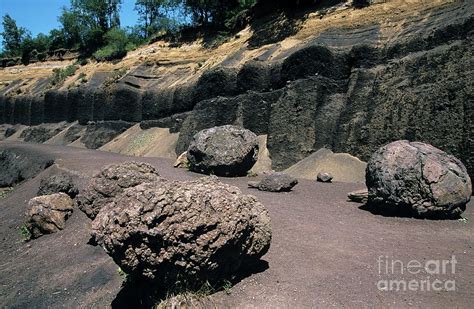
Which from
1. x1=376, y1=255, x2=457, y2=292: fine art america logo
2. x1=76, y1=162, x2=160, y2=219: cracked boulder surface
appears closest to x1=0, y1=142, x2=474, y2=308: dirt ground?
x1=376, y1=255, x2=457, y2=292: fine art america logo

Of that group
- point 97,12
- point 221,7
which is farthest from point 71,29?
point 221,7

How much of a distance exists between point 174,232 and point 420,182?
224 inches

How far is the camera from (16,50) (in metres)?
55.4

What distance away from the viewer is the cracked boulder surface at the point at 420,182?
889 cm

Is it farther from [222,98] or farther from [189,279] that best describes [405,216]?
[222,98]

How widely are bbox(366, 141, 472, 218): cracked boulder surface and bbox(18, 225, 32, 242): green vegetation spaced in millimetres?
7855

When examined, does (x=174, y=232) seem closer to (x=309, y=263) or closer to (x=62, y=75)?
(x=309, y=263)

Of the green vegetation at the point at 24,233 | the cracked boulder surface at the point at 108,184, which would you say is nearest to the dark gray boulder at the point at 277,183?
the cracked boulder surface at the point at 108,184

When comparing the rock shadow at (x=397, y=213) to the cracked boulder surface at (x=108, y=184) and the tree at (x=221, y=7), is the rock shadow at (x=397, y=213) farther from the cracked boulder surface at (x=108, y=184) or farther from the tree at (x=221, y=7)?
the tree at (x=221, y=7)

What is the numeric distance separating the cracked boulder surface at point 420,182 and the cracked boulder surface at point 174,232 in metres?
4.67

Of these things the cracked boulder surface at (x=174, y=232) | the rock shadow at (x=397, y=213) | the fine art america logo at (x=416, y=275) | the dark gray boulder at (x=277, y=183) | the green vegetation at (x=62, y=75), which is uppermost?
the green vegetation at (x=62, y=75)

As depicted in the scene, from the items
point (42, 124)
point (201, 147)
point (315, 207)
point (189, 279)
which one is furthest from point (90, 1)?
point (189, 279)

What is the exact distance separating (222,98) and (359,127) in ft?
25.4

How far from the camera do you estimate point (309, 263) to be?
21.3 feet
